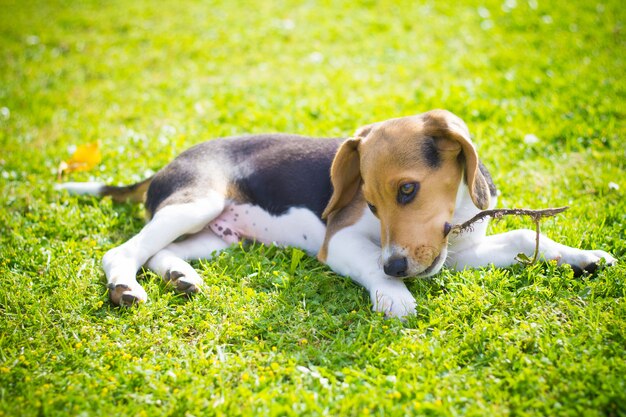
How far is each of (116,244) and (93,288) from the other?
862 millimetres

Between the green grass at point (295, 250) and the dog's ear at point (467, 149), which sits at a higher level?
the dog's ear at point (467, 149)

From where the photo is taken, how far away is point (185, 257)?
208 inches

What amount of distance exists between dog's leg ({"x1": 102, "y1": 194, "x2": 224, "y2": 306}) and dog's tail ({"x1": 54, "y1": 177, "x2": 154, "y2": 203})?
1.02m

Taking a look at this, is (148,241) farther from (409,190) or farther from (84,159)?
(84,159)

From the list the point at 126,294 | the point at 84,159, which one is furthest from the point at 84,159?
the point at 126,294

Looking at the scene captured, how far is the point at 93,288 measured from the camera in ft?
15.9

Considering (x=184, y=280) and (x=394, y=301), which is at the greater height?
(x=184, y=280)

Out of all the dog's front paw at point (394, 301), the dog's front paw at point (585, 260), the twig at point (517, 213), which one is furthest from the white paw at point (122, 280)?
the dog's front paw at point (585, 260)

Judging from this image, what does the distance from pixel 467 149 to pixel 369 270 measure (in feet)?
3.83

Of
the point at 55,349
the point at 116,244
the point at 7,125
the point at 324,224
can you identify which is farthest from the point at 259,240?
the point at 7,125

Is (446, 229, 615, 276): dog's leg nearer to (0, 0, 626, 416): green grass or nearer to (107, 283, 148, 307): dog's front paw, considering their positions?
(0, 0, 626, 416): green grass

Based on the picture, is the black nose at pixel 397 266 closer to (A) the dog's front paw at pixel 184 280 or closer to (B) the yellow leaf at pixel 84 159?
(A) the dog's front paw at pixel 184 280

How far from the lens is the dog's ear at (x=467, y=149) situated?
426cm

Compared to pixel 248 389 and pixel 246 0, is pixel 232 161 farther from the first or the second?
pixel 246 0
